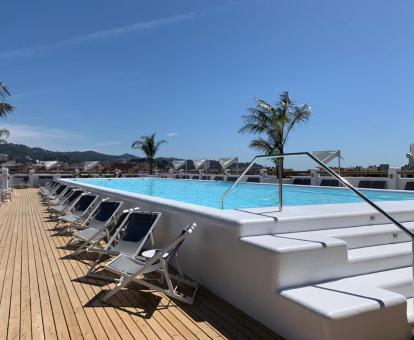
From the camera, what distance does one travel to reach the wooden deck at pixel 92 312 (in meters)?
2.76

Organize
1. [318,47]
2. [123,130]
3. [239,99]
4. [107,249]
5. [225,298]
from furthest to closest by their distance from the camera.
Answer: [123,130] < [239,99] < [318,47] < [107,249] < [225,298]

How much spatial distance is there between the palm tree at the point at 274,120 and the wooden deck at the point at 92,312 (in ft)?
44.9

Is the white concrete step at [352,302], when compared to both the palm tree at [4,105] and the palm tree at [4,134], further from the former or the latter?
the palm tree at [4,134]

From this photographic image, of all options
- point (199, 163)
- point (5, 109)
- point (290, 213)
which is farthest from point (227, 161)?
point (290, 213)

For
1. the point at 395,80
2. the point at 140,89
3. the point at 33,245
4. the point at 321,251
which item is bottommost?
the point at 33,245

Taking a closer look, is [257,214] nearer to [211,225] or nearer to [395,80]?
[211,225]

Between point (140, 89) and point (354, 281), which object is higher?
point (140, 89)

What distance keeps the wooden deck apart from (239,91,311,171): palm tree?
538 inches

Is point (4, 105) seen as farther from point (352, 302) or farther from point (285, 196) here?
point (352, 302)

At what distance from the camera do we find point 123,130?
1458 inches

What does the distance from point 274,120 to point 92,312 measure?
15121 mm

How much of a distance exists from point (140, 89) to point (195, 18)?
12438mm

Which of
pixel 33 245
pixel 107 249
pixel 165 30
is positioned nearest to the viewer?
pixel 107 249

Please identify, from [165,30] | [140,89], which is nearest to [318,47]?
[165,30]
